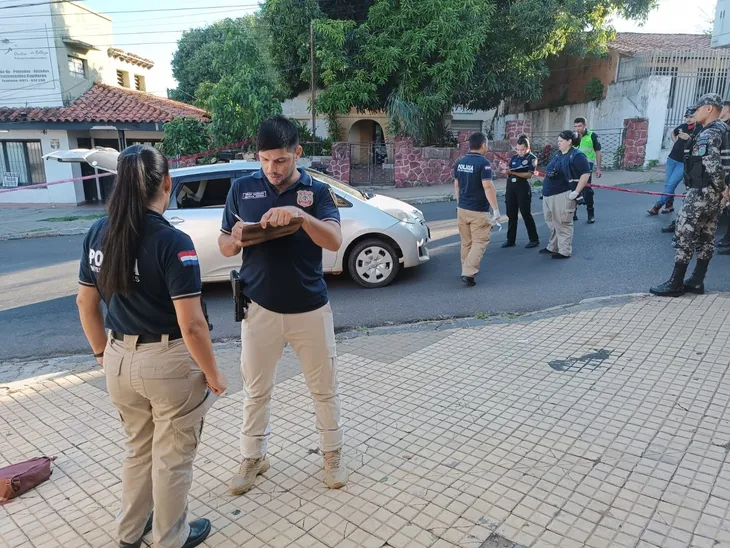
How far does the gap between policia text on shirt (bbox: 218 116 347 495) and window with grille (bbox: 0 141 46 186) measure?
63.8ft

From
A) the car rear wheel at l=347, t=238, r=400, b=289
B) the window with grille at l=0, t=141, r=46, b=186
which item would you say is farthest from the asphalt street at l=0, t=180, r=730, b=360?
the window with grille at l=0, t=141, r=46, b=186

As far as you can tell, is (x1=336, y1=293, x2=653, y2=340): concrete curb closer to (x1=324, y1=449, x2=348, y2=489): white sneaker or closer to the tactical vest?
(x1=324, y1=449, x2=348, y2=489): white sneaker

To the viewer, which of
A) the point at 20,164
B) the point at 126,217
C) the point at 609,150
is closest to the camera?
the point at 126,217

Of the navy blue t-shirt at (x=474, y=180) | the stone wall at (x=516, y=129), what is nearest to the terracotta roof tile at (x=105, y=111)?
the stone wall at (x=516, y=129)

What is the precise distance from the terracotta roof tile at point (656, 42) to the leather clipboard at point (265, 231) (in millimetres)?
22745

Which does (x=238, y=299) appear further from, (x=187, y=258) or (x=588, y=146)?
(x=588, y=146)

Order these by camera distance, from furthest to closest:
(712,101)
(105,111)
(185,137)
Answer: (105,111) < (185,137) < (712,101)

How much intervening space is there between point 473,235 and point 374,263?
51.2 inches

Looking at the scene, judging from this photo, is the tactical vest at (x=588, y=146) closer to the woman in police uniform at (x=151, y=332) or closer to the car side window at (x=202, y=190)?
the car side window at (x=202, y=190)

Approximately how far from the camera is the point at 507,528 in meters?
2.55

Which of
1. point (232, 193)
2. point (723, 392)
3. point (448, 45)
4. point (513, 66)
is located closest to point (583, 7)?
point (513, 66)

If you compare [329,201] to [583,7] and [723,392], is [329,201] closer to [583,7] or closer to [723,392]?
[723,392]

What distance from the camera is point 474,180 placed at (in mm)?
6484

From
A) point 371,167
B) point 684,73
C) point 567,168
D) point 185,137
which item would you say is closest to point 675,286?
point 567,168
